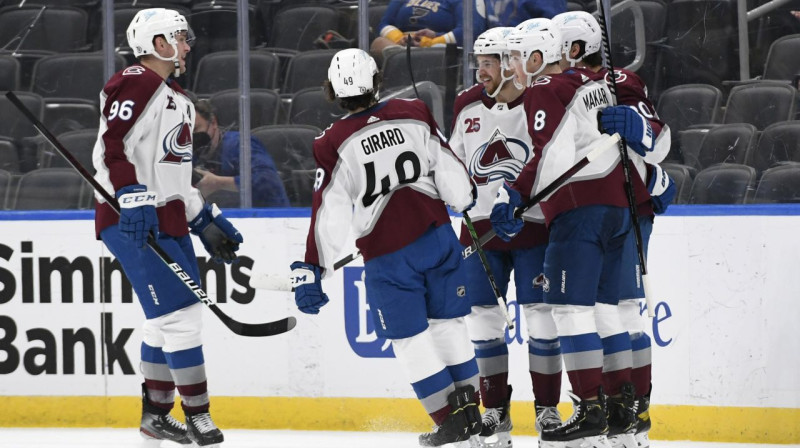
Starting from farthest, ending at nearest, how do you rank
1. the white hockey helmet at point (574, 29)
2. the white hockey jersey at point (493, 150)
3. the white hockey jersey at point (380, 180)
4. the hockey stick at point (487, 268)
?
the white hockey jersey at point (493, 150)
the white hockey helmet at point (574, 29)
the hockey stick at point (487, 268)
the white hockey jersey at point (380, 180)

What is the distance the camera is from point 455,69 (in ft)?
17.1

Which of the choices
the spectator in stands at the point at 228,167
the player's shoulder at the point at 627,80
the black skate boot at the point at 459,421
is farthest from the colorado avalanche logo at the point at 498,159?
the spectator in stands at the point at 228,167

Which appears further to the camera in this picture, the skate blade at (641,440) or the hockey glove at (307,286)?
the skate blade at (641,440)

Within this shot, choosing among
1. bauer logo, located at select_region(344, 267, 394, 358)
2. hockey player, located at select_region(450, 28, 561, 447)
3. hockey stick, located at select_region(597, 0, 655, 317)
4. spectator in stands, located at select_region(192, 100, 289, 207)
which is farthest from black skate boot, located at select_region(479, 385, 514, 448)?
spectator in stands, located at select_region(192, 100, 289, 207)

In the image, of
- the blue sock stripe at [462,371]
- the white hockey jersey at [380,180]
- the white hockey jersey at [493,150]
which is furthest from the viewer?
the white hockey jersey at [493,150]

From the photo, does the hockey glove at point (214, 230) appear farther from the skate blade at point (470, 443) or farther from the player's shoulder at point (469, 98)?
the skate blade at point (470, 443)

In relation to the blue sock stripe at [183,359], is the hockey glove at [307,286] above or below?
above

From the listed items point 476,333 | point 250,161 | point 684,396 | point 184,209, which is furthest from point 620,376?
point 250,161

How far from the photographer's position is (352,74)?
3.76 metres

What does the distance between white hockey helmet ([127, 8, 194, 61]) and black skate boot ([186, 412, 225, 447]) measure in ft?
3.91

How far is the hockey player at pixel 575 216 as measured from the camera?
3939 mm

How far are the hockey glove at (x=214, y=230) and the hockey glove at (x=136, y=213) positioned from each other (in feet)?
1.53

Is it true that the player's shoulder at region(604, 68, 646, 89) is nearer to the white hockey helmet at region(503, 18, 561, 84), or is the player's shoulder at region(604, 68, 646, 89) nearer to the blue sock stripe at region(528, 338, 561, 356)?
the white hockey helmet at region(503, 18, 561, 84)

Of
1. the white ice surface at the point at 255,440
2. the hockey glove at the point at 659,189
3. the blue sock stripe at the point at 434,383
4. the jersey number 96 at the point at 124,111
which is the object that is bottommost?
the white ice surface at the point at 255,440
